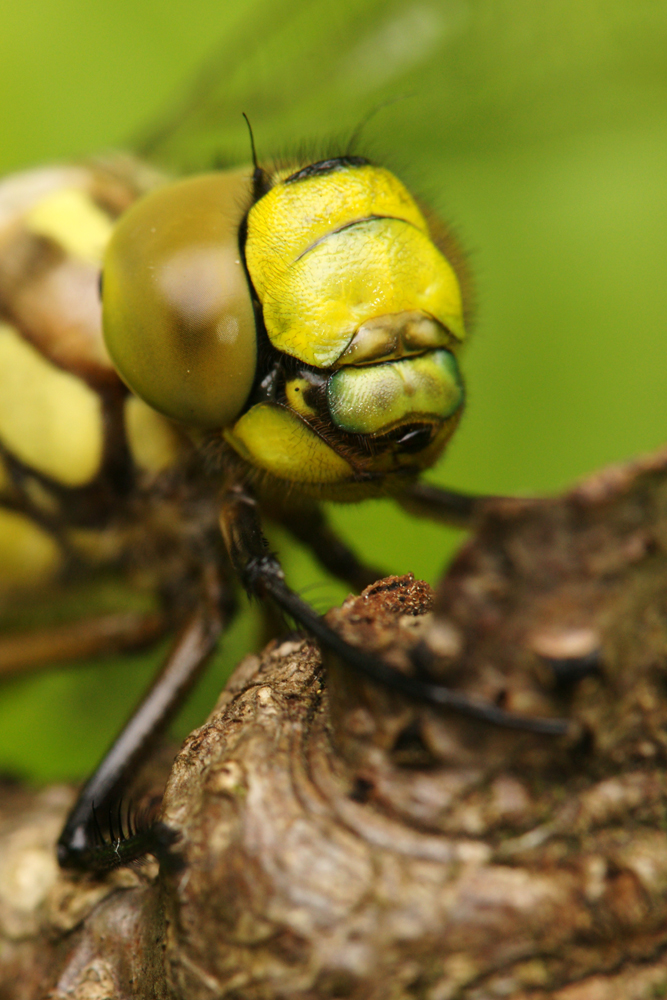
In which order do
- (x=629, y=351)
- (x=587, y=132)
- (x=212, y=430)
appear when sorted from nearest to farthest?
(x=212, y=430)
(x=629, y=351)
(x=587, y=132)

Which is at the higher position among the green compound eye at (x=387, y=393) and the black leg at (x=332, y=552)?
the green compound eye at (x=387, y=393)

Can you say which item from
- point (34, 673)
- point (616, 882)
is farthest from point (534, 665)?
point (34, 673)

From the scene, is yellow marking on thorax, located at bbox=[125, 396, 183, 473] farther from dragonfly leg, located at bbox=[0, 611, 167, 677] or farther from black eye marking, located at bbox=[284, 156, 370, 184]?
black eye marking, located at bbox=[284, 156, 370, 184]

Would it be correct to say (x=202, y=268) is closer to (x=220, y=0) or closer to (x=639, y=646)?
(x=639, y=646)

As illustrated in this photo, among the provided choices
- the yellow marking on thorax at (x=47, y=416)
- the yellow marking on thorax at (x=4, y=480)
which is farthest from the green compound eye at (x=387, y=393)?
the yellow marking on thorax at (x=4, y=480)

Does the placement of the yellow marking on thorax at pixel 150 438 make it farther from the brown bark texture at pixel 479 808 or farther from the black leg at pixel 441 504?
the brown bark texture at pixel 479 808

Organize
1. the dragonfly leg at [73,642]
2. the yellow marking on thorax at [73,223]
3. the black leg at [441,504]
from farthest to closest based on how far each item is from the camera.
Answer: the dragonfly leg at [73,642] → the yellow marking on thorax at [73,223] → the black leg at [441,504]
